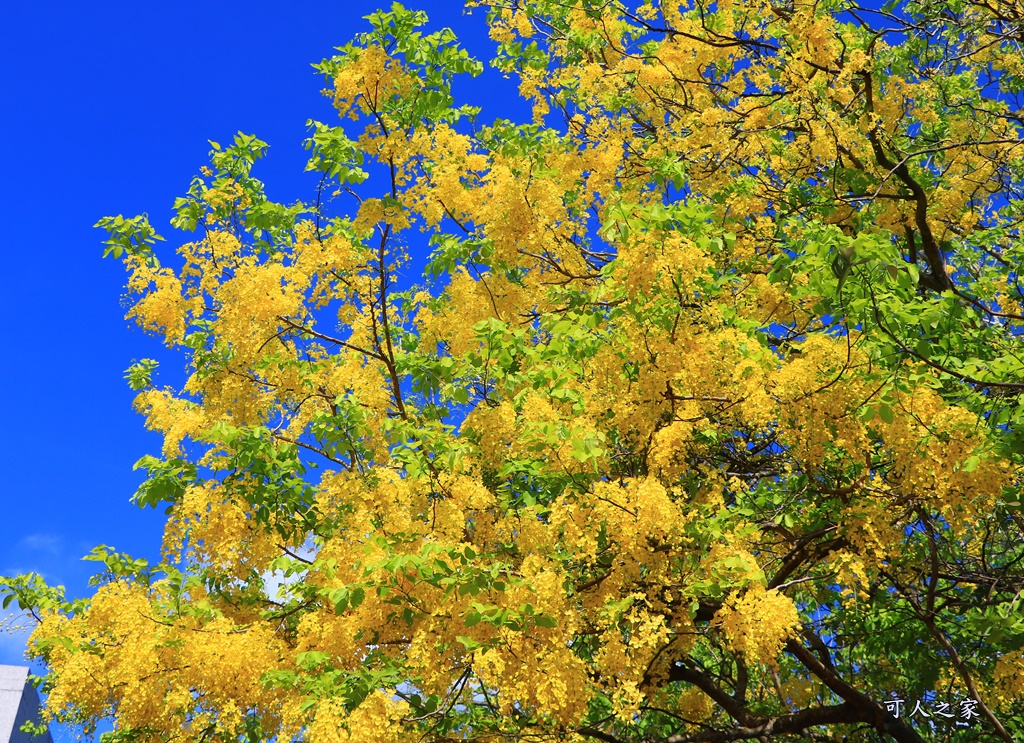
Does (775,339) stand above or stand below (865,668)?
above

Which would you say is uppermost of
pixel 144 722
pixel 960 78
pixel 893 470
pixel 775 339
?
pixel 960 78

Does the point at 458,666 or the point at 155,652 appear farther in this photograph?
the point at 155,652

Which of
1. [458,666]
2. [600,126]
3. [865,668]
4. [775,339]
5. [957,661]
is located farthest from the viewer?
[865,668]

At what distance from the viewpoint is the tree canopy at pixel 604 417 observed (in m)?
4.23

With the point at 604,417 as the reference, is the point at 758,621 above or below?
below

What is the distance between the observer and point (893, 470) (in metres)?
4.67

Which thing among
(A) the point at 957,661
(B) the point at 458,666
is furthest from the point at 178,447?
(A) the point at 957,661

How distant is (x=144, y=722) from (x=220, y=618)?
629 mm

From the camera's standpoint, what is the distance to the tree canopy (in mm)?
4227

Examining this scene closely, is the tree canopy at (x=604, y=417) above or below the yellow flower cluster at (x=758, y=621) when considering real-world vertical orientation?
above

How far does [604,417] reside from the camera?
15.7 feet

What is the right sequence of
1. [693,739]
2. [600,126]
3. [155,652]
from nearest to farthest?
[155,652] < [693,739] < [600,126]

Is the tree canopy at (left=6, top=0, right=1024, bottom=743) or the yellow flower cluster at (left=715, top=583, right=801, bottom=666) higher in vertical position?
A: the tree canopy at (left=6, top=0, right=1024, bottom=743)

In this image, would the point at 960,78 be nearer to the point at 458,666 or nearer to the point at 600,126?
the point at 600,126
